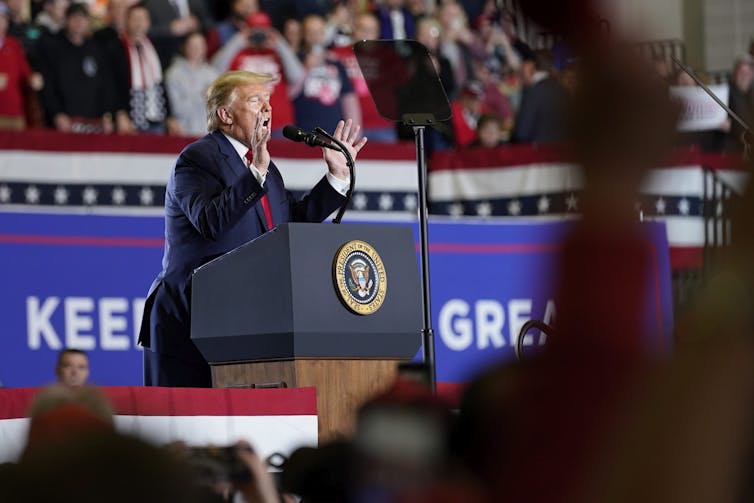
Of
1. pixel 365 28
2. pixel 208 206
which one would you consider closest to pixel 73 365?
pixel 208 206

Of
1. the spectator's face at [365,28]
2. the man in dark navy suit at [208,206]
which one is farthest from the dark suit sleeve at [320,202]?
A: the spectator's face at [365,28]

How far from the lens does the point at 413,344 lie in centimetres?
370

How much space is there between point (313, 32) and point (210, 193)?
534 cm

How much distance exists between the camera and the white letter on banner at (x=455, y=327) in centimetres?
718

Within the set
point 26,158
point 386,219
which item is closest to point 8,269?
point 26,158

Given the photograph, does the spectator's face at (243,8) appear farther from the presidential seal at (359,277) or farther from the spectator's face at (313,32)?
the presidential seal at (359,277)

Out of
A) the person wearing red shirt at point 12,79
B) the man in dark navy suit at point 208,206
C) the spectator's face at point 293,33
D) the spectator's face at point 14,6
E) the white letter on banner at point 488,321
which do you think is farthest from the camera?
the spectator's face at point 293,33

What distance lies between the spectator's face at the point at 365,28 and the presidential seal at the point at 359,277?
608cm

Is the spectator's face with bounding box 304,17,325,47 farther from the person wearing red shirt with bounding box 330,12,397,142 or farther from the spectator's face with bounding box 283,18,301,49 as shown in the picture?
the person wearing red shirt with bounding box 330,12,397,142

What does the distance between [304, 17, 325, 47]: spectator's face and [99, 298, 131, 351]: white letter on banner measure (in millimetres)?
2891

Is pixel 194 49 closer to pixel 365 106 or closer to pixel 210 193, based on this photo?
pixel 365 106

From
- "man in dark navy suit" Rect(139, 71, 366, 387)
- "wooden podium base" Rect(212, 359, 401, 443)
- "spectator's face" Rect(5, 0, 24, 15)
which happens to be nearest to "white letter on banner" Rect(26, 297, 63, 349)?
"spectator's face" Rect(5, 0, 24, 15)

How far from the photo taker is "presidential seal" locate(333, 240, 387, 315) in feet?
11.6

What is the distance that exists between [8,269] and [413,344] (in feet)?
11.5
